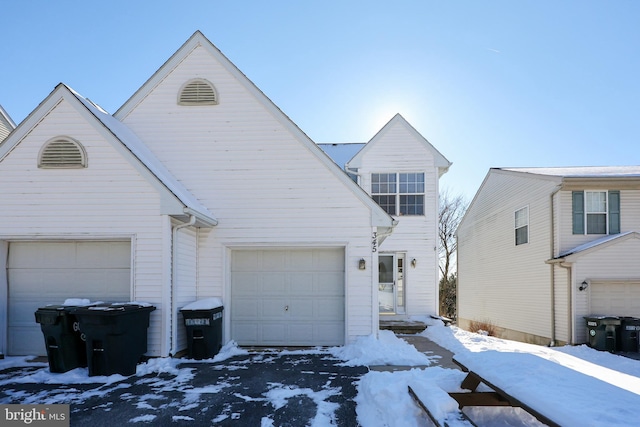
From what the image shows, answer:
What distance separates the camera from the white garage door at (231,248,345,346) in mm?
9820

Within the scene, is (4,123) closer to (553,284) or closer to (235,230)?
(235,230)

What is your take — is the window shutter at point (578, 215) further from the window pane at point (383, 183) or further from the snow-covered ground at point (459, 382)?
the window pane at point (383, 183)

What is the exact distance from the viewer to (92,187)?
8.52 metres

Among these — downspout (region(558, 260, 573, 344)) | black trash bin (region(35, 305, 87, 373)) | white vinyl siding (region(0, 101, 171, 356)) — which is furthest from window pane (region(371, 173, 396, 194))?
black trash bin (region(35, 305, 87, 373))

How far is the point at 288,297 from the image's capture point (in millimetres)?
9891

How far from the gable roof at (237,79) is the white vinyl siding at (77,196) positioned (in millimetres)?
1813

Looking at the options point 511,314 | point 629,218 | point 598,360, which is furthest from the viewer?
point 511,314

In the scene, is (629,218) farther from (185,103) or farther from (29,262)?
(29,262)

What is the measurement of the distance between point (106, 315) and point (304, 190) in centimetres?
475

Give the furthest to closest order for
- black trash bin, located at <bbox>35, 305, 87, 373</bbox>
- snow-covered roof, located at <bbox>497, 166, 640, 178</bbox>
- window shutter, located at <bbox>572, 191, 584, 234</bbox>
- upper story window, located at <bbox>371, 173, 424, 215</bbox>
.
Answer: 1. upper story window, located at <bbox>371, 173, 424, 215</bbox>
2. window shutter, located at <bbox>572, 191, 584, 234</bbox>
3. snow-covered roof, located at <bbox>497, 166, 640, 178</bbox>
4. black trash bin, located at <bbox>35, 305, 87, 373</bbox>

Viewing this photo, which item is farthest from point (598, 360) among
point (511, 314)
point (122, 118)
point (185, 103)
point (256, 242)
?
point (122, 118)

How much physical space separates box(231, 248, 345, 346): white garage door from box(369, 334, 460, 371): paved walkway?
6.43 feet

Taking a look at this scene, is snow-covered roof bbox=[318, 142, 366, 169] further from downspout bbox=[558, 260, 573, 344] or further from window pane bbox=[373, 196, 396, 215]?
downspout bbox=[558, 260, 573, 344]

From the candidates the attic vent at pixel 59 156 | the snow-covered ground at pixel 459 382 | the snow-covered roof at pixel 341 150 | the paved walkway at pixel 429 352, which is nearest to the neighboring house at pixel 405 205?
the snow-covered roof at pixel 341 150
